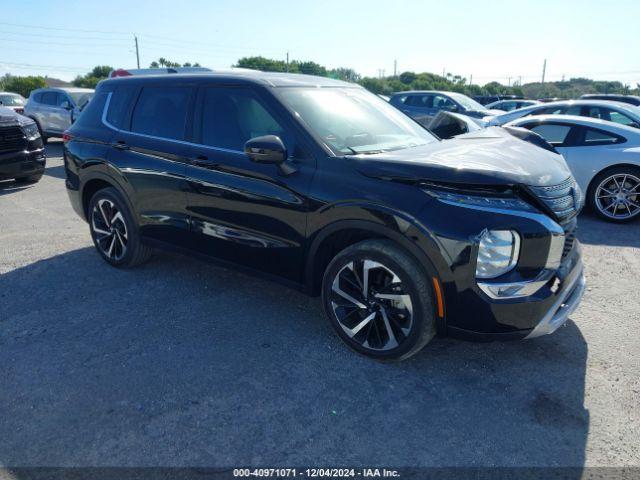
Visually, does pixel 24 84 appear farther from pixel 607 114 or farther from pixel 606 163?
pixel 606 163

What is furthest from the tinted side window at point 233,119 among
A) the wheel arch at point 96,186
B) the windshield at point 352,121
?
the wheel arch at point 96,186

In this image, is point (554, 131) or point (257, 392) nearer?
point (257, 392)

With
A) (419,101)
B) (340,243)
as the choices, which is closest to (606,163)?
(340,243)

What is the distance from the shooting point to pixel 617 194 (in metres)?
6.73

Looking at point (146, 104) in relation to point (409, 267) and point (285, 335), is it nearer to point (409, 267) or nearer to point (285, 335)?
point (285, 335)

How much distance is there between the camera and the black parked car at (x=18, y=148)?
829 cm

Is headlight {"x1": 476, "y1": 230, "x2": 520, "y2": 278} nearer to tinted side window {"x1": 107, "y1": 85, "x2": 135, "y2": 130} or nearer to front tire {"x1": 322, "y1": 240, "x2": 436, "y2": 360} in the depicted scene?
front tire {"x1": 322, "y1": 240, "x2": 436, "y2": 360}

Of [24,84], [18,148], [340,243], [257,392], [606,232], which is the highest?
[24,84]

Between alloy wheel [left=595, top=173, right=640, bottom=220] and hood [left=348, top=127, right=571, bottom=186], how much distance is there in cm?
387

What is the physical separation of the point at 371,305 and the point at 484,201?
97 cm

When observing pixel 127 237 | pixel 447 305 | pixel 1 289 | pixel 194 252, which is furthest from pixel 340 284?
pixel 1 289

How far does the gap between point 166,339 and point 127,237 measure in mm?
1548

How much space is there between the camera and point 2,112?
8555 millimetres

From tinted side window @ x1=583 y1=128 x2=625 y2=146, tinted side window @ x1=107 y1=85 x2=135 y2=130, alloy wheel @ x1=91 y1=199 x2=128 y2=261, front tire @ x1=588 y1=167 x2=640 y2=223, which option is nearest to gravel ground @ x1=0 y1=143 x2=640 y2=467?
alloy wheel @ x1=91 y1=199 x2=128 y2=261
